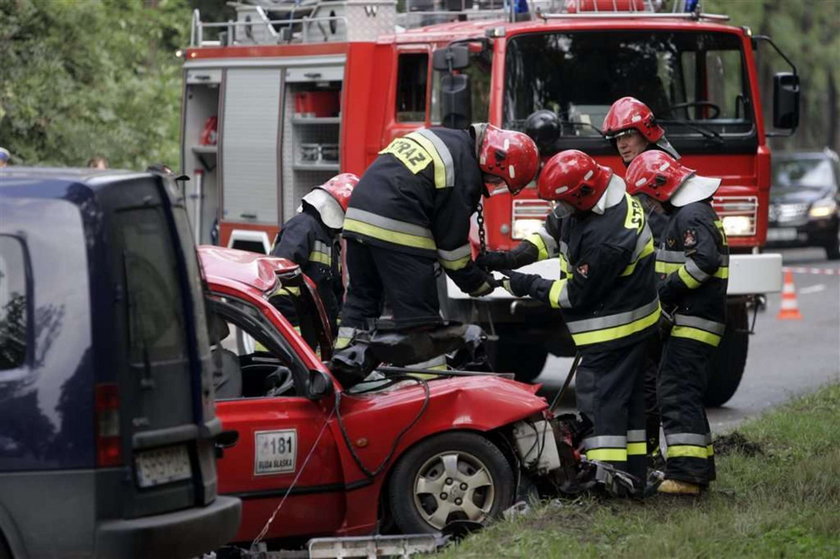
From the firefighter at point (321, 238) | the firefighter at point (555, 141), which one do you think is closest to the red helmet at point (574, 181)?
the firefighter at point (555, 141)

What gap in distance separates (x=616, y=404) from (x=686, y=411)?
54 centimetres

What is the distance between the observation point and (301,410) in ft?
22.8

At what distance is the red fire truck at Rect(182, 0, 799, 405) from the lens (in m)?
11.5

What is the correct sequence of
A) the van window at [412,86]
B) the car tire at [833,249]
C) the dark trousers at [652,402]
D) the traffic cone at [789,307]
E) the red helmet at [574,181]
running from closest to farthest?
the red helmet at [574,181], the dark trousers at [652,402], the van window at [412,86], the traffic cone at [789,307], the car tire at [833,249]

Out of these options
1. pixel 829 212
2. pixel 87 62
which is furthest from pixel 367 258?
pixel 829 212

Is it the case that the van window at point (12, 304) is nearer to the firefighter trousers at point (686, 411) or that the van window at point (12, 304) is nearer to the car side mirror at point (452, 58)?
the firefighter trousers at point (686, 411)

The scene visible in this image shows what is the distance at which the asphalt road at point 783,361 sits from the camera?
12547 millimetres

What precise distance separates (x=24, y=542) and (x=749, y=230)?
750cm

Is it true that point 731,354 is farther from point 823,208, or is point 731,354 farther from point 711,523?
point 823,208

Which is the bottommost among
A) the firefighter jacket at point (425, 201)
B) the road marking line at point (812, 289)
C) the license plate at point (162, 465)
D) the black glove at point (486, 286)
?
the road marking line at point (812, 289)

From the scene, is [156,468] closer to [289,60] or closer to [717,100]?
[717,100]

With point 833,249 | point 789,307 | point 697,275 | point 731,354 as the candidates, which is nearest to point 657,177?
point 697,275

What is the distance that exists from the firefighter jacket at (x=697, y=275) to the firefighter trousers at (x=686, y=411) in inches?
3.5

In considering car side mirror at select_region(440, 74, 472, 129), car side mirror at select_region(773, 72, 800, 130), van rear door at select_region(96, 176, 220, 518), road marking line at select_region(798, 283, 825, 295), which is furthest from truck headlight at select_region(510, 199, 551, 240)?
road marking line at select_region(798, 283, 825, 295)
